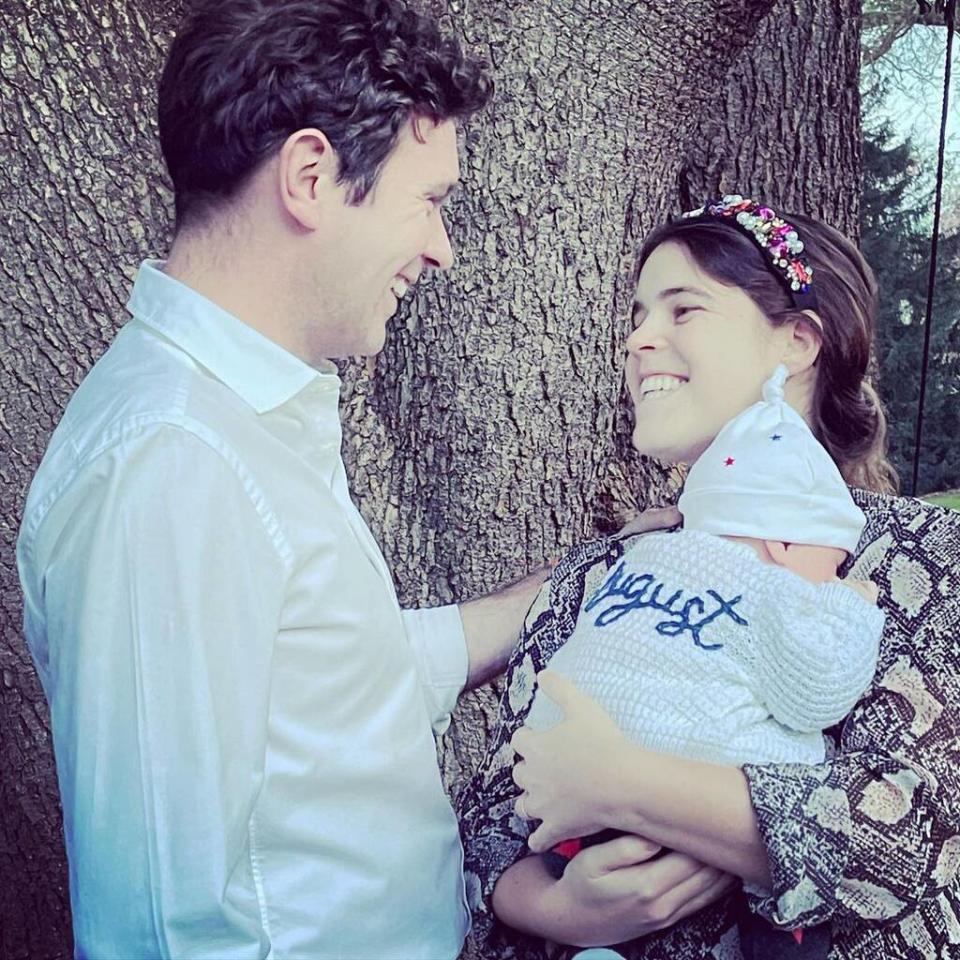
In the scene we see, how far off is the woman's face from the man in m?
0.41

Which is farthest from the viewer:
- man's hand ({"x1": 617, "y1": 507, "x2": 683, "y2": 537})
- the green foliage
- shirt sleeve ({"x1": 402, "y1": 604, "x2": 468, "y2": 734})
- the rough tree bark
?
the green foliage

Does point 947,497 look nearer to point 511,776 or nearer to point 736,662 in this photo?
point 511,776

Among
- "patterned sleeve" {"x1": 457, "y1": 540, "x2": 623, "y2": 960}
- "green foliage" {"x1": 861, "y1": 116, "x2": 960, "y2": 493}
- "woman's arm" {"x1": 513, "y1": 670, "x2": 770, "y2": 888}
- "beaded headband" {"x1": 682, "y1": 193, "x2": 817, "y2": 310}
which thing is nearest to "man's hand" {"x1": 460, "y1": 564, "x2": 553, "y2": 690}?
"patterned sleeve" {"x1": 457, "y1": 540, "x2": 623, "y2": 960}

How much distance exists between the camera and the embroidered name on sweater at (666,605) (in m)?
1.71

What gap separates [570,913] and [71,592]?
859 mm

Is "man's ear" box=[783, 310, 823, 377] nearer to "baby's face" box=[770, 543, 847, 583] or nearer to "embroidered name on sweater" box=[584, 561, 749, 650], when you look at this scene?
"baby's face" box=[770, 543, 847, 583]

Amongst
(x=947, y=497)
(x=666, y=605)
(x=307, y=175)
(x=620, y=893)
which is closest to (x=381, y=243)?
(x=307, y=175)

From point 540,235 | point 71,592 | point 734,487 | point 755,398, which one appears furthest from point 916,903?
point 540,235

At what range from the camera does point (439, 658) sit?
7.41 feet

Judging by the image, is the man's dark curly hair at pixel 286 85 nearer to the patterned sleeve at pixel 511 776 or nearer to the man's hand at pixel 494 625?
the patterned sleeve at pixel 511 776

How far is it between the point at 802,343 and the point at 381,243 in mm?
732

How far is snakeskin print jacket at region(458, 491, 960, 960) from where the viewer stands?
1646 mm

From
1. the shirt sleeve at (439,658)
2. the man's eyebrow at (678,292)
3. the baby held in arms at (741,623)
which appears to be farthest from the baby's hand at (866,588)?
the shirt sleeve at (439,658)

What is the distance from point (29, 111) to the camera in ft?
8.80
